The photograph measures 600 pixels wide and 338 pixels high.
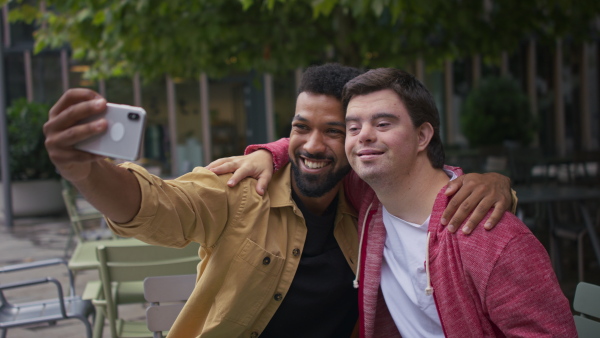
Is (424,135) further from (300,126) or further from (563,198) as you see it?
(563,198)

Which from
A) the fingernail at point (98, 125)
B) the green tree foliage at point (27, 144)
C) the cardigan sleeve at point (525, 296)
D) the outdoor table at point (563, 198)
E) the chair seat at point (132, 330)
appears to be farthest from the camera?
the green tree foliage at point (27, 144)

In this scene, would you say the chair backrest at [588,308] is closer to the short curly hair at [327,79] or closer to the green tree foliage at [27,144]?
the short curly hair at [327,79]

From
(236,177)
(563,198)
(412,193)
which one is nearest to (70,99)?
(236,177)

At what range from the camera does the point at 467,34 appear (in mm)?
7590

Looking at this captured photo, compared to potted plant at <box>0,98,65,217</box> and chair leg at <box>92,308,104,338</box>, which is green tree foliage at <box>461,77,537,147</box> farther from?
chair leg at <box>92,308,104,338</box>

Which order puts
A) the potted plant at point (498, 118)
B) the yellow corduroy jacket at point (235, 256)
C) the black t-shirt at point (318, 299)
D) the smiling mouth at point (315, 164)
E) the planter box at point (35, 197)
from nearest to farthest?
the yellow corduroy jacket at point (235, 256), the black t-shirt at point (318, 299), the smiling mouth at point (315, 164), the potted plant at point (498, 118), the planter box at point (35, 197)

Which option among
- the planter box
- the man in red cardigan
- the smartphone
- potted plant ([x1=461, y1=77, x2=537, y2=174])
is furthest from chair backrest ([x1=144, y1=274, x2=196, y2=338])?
the planter box

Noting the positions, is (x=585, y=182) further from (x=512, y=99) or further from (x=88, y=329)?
(x=88, y=329)

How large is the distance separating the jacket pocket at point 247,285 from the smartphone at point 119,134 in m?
0.87

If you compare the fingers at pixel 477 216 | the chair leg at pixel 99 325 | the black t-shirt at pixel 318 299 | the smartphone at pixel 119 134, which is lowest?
the chair leg at pixel 99 325

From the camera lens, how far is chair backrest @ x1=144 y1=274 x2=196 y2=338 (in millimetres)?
2732

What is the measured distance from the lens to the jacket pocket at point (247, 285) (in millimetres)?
2162

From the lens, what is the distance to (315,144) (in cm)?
235

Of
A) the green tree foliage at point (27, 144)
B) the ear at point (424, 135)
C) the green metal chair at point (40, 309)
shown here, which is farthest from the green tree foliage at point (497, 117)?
the ear at point (424, 135)
